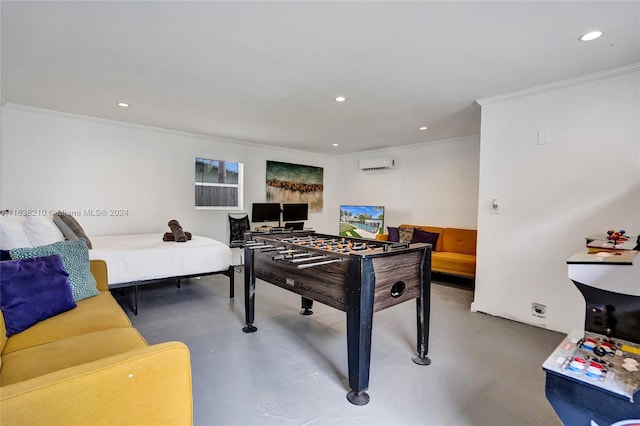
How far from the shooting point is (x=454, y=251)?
5.22 meters

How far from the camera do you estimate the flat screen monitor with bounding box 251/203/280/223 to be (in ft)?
19.5

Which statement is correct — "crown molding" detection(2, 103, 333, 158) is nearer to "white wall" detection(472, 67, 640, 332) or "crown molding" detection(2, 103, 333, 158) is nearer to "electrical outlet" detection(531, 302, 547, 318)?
"white wall" detection(472, 67, 640, 332)

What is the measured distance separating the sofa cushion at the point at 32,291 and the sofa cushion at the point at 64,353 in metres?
0.30

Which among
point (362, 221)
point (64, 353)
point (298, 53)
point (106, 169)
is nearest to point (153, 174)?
point (106, 169)

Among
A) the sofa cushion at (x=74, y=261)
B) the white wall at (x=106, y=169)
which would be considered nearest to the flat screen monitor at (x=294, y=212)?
the white wall at (x=106, y=169)

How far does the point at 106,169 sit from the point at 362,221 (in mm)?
4478

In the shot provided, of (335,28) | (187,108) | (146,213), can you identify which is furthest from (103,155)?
(335,28)

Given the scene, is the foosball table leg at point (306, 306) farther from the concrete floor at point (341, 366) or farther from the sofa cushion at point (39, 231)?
the sofa cushion at point (39, 231)

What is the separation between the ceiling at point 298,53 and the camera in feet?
6.25

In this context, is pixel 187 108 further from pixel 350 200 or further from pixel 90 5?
pixel 350 200

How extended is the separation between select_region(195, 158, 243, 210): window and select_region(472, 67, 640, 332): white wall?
14.0ft

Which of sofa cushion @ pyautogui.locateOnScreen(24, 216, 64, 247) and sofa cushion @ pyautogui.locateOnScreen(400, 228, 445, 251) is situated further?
sofa cushion @ pyautogui.locateOnScreen(400, 228, 445, 251)

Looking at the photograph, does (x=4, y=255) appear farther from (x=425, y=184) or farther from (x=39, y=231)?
(x=425, y=184)

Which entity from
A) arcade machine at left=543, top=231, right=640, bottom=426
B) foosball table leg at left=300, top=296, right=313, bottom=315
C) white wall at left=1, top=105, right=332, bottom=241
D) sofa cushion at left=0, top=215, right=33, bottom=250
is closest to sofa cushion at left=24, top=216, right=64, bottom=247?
sofa cushion at left=0, top=215, right=33, bottom=250
